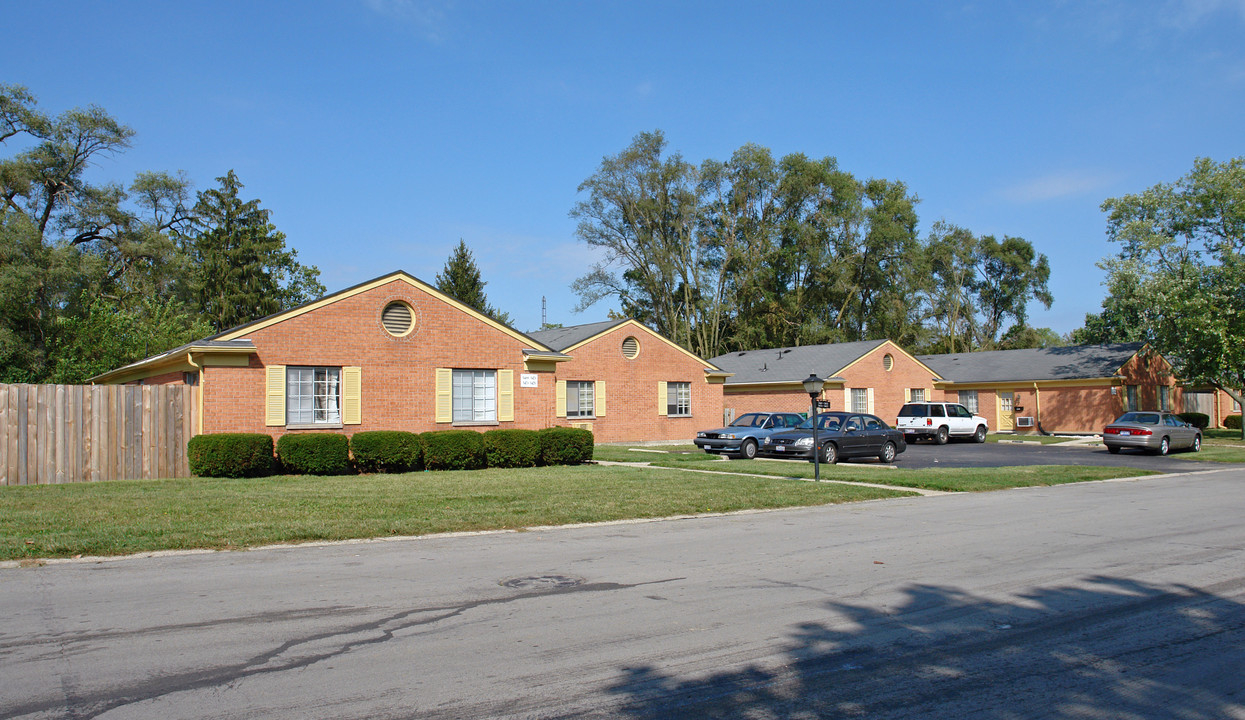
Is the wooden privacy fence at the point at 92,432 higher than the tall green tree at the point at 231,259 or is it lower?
lower

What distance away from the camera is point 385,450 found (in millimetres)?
20453

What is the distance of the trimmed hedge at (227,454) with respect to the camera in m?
18.8

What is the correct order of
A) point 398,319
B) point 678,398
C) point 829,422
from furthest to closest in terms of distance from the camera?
point 678,398 < point 829,422 < point 398,319

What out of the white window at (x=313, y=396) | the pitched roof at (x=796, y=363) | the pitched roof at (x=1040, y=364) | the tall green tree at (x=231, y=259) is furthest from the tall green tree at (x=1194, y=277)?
the tall green tree at (x=231, y=259)

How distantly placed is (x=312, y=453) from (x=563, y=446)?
20.6 ft

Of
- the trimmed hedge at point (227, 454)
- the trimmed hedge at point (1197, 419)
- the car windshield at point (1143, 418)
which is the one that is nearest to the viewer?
the trimmed hedge at point (227, 454)

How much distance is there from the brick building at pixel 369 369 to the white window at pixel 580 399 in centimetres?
761

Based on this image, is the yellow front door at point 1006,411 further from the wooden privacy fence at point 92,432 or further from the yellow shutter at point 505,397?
the wooden privacy fence at point 92,432

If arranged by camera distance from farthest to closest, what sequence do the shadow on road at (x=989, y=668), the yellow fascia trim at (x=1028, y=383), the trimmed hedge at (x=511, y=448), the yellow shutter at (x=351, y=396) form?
the yellow fascia trim at (x=1028, y=383)
the yellow shutter at (x=351, y=396)
the trimmed hedge at (x=511, y=448)
the shadow on road at (x=989, y=668)

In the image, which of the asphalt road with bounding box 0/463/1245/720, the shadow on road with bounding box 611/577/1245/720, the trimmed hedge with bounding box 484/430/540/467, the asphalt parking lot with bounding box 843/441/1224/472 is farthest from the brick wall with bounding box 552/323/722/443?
the shadow on road with bounding box 611/577/1245/720

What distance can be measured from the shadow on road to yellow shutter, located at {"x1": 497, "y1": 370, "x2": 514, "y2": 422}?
18085 mm

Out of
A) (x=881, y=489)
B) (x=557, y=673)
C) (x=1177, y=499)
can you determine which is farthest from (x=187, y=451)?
(x=1177, y=499)

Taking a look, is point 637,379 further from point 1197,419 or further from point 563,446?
point 1197,419

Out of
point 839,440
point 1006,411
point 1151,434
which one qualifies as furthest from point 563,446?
point 1006,411
